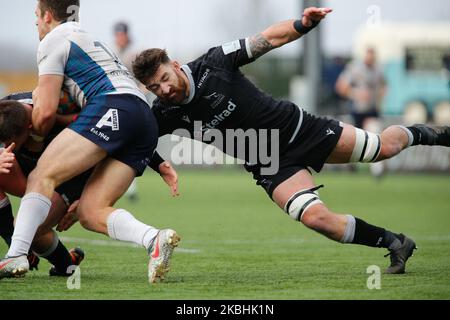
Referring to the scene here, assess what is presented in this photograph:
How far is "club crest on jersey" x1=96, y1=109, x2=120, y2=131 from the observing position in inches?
256

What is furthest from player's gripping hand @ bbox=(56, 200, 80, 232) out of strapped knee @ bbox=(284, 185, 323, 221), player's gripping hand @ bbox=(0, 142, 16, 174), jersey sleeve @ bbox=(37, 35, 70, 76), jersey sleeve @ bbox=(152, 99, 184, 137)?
strapped knee @ bbox=(284, 185, 323, 221)

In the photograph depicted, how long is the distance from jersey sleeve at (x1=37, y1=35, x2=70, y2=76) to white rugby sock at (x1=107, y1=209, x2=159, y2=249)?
1037mm

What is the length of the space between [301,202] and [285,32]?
1.22 m

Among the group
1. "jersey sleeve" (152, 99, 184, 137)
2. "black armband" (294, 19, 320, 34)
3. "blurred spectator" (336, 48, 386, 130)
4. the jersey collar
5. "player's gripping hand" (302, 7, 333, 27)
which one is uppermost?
"player's gripping hand" (302, 7, 333, 27)

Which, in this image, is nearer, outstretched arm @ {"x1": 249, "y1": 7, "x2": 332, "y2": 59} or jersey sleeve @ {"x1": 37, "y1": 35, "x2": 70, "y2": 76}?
jersey sleeve @ {"x1": 37, "y1": 35, "x2": 70, "y2": 76}

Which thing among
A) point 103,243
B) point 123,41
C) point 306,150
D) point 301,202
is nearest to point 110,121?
point 301,202

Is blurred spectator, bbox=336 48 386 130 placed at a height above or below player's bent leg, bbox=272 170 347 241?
below

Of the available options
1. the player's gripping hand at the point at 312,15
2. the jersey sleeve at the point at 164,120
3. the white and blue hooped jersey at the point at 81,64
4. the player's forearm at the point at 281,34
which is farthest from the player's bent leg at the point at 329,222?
the white and blue hooped jersey at the point at 81,64

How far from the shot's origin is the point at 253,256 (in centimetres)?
850

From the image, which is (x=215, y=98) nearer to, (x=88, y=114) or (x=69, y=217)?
(x=88, y=114)

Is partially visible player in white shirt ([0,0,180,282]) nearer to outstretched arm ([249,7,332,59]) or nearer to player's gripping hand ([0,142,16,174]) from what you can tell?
player's gripping hand ([0,142,16,174])

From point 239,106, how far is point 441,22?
90.6ft

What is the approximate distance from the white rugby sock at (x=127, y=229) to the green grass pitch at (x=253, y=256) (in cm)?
31
